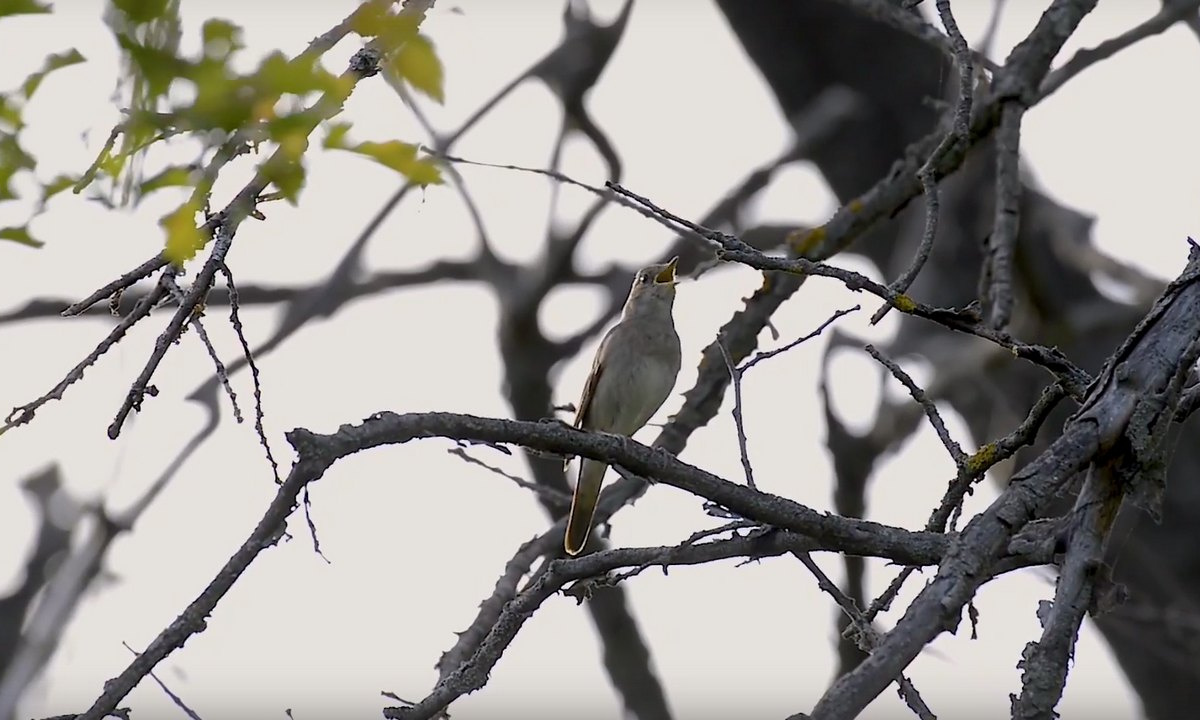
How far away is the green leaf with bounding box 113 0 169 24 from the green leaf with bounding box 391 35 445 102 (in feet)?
1.55

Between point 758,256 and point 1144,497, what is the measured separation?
0.75 m

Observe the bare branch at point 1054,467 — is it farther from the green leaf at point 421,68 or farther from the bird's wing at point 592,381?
the bird's wing at point 592,381

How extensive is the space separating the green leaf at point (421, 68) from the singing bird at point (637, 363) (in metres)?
4.81

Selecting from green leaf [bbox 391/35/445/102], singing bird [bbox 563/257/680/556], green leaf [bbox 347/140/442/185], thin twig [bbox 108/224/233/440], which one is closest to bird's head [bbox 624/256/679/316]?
singing bird [bbox 563/257/680/556]

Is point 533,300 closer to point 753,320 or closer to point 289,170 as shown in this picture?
point 753,320

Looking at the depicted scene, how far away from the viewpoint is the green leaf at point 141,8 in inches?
67.1

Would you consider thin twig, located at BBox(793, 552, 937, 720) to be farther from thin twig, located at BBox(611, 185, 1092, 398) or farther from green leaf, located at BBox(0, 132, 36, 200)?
green leaf, located at BBox(0, 132, 36, 200)

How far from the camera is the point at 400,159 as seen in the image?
203 cm

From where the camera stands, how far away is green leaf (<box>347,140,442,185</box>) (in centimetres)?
202

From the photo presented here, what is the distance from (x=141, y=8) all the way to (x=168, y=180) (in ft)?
1.18

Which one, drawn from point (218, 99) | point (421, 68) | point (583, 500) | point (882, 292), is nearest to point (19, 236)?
point (218, 99)

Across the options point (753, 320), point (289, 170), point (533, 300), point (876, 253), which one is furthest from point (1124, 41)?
point (289, 170)

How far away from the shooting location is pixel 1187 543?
7109 mm

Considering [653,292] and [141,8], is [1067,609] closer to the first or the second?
[141,8]
